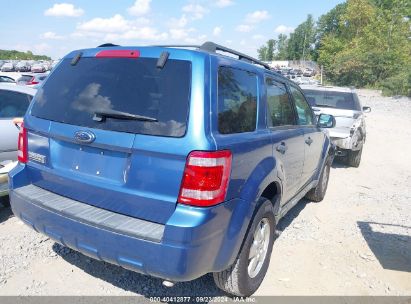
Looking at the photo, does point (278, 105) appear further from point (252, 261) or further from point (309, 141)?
point (252, 261)

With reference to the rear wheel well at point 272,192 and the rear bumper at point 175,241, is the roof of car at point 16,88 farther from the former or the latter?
the rear wheel well at point 272,192

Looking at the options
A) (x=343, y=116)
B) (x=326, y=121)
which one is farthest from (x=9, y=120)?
(x=343, y=116)

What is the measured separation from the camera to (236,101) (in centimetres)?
284

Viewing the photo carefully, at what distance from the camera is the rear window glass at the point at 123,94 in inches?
96.7

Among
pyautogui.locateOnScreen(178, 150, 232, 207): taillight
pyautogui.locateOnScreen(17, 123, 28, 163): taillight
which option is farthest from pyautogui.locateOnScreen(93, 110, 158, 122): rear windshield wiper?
pyautogui.locateOnScreen(17, 123, 28, 163): taillight

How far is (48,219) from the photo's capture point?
277cm

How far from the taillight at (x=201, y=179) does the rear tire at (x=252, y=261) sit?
685 millimetres

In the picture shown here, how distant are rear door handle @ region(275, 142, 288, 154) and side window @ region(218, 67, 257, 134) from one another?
1.59 ft

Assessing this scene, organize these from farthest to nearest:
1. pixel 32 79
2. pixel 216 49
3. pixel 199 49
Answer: pixel 32 79 → pixel 216 49 → pixel 199 49

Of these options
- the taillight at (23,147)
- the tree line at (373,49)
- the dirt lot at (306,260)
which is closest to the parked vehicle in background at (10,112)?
the dirt lot at (306,260)

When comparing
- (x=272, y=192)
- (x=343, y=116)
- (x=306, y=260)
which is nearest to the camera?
(x=272, y=192)

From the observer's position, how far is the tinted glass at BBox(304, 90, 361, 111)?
8531 mm

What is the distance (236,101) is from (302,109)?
6.82ft

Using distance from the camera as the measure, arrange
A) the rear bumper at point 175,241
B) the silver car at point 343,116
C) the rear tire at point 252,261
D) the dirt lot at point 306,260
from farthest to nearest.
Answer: the silver car at point 343,116 → the dirt lot at point 306,260 → the rear tire at point 252,261 → the rear bumper at point 175,241
